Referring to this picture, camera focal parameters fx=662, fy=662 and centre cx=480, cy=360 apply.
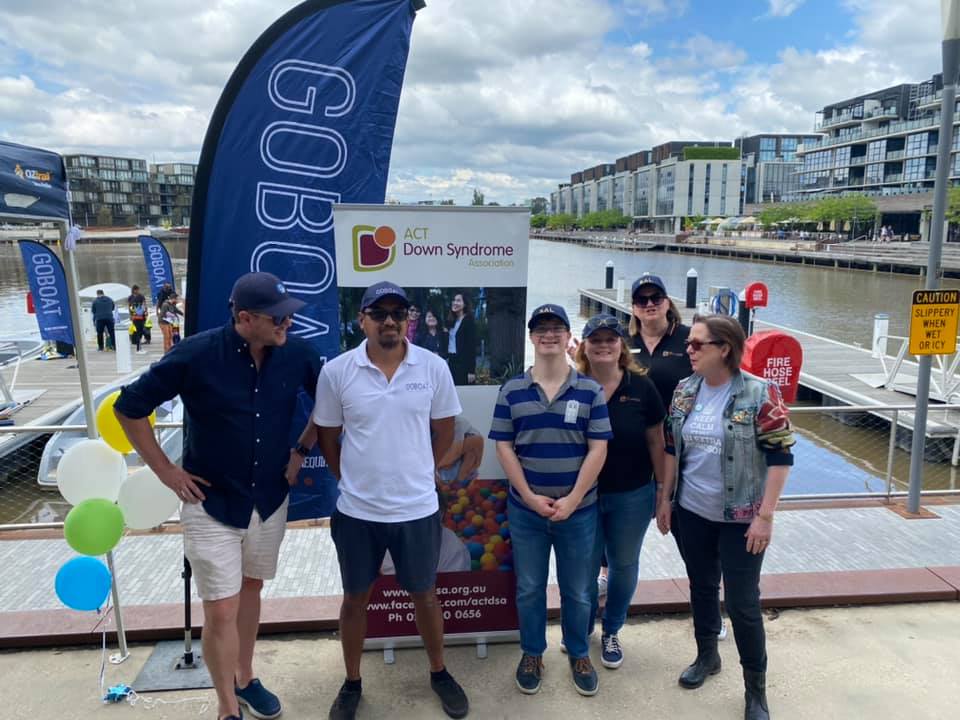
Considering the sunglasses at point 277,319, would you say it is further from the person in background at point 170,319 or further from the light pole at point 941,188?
the person in background at point 170,319

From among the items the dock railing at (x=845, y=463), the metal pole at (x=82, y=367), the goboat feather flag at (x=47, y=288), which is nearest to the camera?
the metal pole at (x=82, y=367)

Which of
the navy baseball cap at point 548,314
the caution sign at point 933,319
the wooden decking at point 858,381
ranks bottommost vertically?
the wooden decking at point 858,381

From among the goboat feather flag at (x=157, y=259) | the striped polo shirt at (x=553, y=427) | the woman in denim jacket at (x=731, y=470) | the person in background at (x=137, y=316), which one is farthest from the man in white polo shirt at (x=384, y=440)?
the goboat feather flag at (x=157, y=259)

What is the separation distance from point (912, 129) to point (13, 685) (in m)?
82.0

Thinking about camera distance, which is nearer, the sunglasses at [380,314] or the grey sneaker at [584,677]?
the sunglasses at [380,314]

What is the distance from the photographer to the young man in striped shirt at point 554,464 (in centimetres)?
281

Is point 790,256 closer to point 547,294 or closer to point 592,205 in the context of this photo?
point 547,294

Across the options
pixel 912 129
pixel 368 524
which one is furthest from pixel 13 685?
pixel 912 129

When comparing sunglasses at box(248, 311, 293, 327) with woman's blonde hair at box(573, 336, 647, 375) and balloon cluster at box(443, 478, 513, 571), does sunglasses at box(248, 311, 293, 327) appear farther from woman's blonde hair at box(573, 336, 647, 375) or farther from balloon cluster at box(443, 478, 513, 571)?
woman's blonde hair at box(573, 336, 647, 375)

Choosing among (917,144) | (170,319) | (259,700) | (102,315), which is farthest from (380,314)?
(917,144)

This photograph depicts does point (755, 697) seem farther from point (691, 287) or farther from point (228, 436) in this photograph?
point (691, 287)

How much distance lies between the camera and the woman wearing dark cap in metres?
2.94

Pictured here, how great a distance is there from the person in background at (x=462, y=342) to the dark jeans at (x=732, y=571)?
45.9 inches

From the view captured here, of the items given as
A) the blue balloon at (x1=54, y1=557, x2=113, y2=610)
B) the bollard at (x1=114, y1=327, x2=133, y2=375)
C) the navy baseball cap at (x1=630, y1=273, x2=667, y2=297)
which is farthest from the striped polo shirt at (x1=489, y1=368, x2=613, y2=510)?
the bollard at (x1=114, y1=327, x2=133, y2=375)
